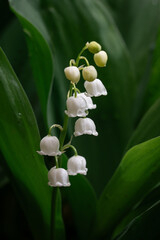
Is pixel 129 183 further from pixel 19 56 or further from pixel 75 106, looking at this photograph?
pixel 19 56

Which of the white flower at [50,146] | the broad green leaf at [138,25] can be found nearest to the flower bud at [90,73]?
the white flower at [50,146]

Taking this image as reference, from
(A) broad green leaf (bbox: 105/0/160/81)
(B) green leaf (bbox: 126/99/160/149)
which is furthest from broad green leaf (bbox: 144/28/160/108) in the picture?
(A) broad green leaf (bbox: 105/0/160/81)

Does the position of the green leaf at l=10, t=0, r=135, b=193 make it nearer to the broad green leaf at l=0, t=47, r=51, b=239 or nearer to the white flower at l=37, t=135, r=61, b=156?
the broad green leaf at l=0, t=47, r=51, b=239

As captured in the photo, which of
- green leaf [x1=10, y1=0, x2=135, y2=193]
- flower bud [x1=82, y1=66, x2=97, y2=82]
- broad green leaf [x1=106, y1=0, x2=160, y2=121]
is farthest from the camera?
broad green leaf [x1=106, y1=0, x2=160, y2=121]

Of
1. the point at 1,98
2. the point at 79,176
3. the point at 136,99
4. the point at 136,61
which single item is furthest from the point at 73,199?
the point at 136,61

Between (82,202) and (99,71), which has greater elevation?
(99,71)

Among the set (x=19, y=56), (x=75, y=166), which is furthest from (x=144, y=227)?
(x=19, y=56)

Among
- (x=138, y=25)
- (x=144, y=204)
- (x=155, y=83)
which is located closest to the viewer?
(x=144, y=204)

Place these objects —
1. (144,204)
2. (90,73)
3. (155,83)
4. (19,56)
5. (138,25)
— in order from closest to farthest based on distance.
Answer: (90,73) → (144,204) → (155,83) → (19,56) → (138,25)
